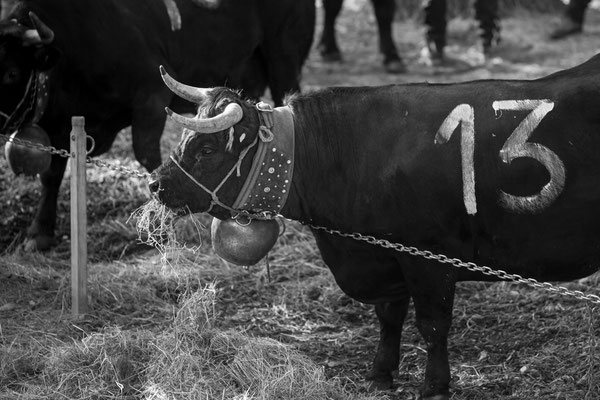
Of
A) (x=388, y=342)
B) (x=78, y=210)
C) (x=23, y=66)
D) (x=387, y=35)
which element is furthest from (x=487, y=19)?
(x=388, y=342)

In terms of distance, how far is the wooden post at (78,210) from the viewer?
5441mm

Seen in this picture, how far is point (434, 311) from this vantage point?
4363mm

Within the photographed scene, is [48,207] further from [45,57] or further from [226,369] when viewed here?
[226,369]

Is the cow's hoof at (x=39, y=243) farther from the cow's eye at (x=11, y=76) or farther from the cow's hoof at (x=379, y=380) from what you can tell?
the cow's hoof at (x=379, y=380)

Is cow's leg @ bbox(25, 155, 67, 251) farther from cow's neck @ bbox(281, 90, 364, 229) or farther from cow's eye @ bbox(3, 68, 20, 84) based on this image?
cow's neck @ bbox(281, 90, 364, 229)

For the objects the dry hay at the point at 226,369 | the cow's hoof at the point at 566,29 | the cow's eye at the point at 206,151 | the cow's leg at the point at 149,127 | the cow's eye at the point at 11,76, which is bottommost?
the dry hay at the point at 226,369

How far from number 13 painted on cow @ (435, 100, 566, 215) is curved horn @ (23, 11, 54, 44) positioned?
285 centimetres

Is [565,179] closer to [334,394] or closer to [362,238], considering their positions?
[362,238]

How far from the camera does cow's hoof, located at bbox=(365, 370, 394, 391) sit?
474 cm

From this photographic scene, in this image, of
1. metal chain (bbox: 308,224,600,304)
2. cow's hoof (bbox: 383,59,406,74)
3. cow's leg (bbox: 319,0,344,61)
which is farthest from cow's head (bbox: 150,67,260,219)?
cow's leg (bbox: 319,0,344,61)

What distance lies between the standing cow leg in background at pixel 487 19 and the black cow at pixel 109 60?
428 centimetres

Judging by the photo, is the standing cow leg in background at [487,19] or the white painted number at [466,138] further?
the standing cow leg in background at [487,19]

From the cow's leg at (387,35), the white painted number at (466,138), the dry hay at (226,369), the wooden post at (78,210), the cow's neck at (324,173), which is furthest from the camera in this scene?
the cow's leg at (387,35)

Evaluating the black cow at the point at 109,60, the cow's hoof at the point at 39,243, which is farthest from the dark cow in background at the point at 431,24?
the cow's hoof at the point at 39,243
